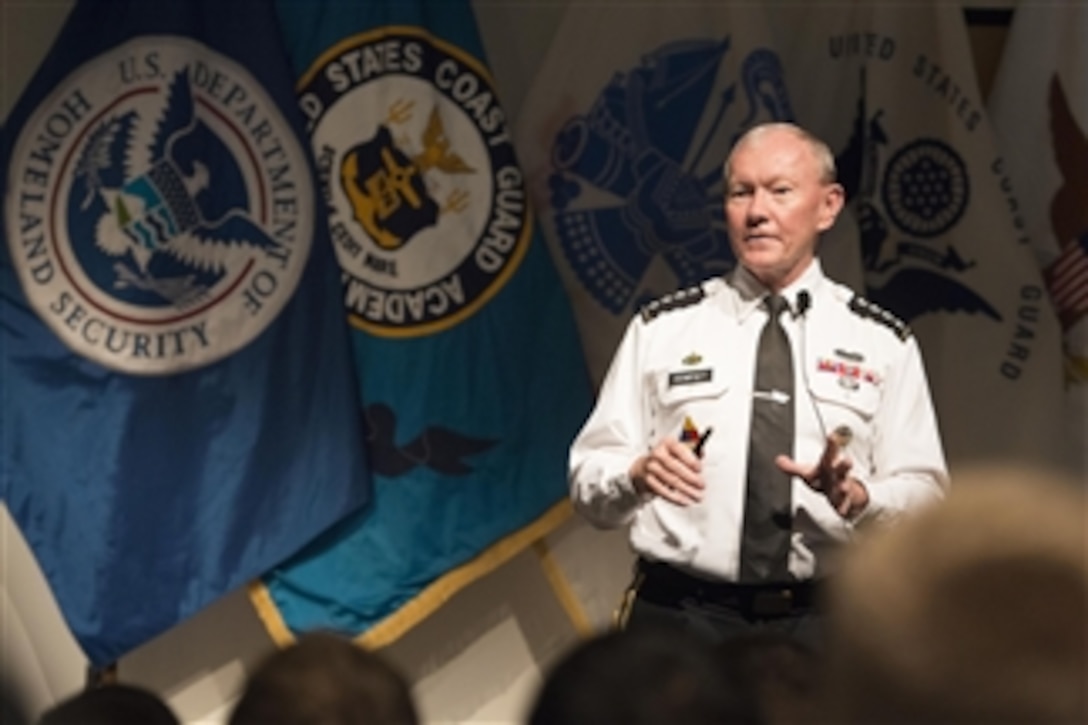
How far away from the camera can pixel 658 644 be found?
53.5 inches

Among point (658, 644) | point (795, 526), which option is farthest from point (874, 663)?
point (795, 526)

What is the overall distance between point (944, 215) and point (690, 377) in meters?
1.43

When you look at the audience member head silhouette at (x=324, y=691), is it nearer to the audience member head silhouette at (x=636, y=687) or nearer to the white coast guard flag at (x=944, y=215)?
the audience member head silhouette at (x=636, y=687)

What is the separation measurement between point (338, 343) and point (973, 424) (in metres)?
1.55

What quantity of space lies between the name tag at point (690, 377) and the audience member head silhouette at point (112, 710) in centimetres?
163

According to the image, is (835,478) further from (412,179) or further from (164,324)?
(164,324)

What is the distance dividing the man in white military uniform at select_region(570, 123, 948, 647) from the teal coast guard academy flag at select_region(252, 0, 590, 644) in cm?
88

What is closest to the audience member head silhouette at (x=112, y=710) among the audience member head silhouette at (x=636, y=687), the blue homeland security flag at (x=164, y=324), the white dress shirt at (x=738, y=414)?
the audience member head silhouette at (x=636, y=687)

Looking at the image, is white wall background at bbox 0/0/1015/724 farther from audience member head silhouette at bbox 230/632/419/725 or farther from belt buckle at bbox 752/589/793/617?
audience member head silhouette at bbox 230/632/419/725

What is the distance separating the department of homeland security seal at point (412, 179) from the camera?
402 centimetres

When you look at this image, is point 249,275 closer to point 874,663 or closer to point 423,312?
point 423,312

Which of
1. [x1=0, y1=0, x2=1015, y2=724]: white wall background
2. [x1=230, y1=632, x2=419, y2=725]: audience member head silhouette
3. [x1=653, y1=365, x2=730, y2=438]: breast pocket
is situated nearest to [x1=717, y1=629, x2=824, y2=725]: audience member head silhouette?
[x1=230, y1=632, x2=419, y2=725]: audience member head silhouette

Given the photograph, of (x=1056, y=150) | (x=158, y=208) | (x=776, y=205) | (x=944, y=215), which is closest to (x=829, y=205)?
(x=776, y=205)

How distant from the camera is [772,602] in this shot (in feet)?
9.67
